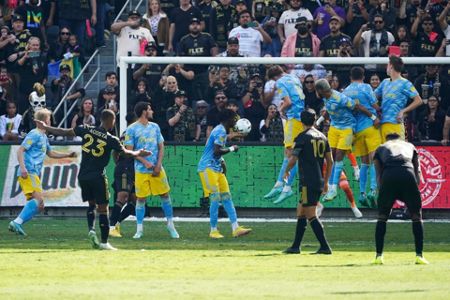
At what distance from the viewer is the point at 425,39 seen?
30.5 m

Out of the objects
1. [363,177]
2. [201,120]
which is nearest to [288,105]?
[363,177]

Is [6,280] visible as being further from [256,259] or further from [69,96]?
[69,96]

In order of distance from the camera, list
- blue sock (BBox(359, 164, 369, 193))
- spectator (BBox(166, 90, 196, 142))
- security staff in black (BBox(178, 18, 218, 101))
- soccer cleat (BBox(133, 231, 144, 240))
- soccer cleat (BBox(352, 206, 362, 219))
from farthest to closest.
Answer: security staff in black (BBox(178, 18, 218, 101)) → spectator (BBox(166, 90, 196, 142)) → soccer cleat (BBox(352, 206, 362, 219)) → blue sock (BBox(359, 164, 369, 193)) → soccer cleat (BBox(133, 231, 144, 240))

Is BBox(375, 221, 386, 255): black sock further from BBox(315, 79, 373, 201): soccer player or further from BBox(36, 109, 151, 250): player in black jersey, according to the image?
BBox(315, 79, 373, 201): soccer player

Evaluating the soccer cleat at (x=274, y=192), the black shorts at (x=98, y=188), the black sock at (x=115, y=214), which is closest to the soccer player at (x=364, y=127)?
the soccer cleat at (x=274, y=192)

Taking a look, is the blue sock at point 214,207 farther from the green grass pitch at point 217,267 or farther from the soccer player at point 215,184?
the green grass pitch at point 217,267

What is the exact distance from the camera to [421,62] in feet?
90.8

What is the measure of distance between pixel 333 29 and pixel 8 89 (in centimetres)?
772

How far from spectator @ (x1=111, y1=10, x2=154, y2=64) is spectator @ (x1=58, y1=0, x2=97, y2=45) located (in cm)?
160

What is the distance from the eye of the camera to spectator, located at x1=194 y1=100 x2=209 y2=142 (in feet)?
92.3

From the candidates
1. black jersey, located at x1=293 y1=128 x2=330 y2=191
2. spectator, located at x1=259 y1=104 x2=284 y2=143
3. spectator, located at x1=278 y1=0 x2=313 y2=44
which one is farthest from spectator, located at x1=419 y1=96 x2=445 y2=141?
black jersey, located at x1=293 y1=128 x2=330 y2=191

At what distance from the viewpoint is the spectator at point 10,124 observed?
30328 millimetres

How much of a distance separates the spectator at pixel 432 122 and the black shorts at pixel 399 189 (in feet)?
26.4

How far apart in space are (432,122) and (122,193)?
682 centimetres
